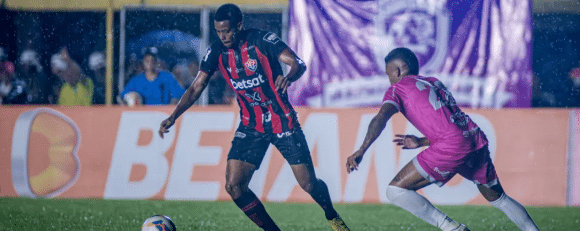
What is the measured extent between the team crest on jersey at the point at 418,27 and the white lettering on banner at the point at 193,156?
3.28 meters

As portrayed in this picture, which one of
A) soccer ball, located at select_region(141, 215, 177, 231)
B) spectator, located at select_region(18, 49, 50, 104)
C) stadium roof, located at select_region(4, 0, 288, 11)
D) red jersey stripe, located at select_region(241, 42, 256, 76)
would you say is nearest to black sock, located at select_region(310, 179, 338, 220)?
red jersey stripe, located at select_region(241, 42, 256, 76)

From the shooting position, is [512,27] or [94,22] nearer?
[512,27]

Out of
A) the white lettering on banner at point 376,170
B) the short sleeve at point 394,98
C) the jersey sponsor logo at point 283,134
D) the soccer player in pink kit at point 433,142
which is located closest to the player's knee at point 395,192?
the soccer player in pink kit at point 433,142

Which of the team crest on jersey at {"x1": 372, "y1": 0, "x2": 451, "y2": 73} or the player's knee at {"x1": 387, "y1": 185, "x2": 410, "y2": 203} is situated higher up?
the team crest on jersey at {"x1": 372, "y1": 0, "x2": 451, "y2": 73}

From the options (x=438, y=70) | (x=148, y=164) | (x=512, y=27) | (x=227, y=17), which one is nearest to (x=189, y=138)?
(x=148, y=164)

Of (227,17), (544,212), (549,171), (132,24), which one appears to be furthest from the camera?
(132,24)

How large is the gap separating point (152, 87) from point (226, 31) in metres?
4.60

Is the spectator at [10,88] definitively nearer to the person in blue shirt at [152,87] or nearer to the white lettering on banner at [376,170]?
the person in blue shirt at [152,87]

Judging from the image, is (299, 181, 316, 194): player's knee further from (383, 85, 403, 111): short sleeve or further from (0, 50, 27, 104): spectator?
(0, 50, 27, 104): spectator

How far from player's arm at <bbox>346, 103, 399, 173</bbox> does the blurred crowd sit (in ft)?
17.6

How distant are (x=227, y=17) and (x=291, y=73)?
68 centimetres

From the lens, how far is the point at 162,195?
843cm

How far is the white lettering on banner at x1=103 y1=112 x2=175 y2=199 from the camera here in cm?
846

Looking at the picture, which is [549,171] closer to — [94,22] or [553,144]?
[553,144]
